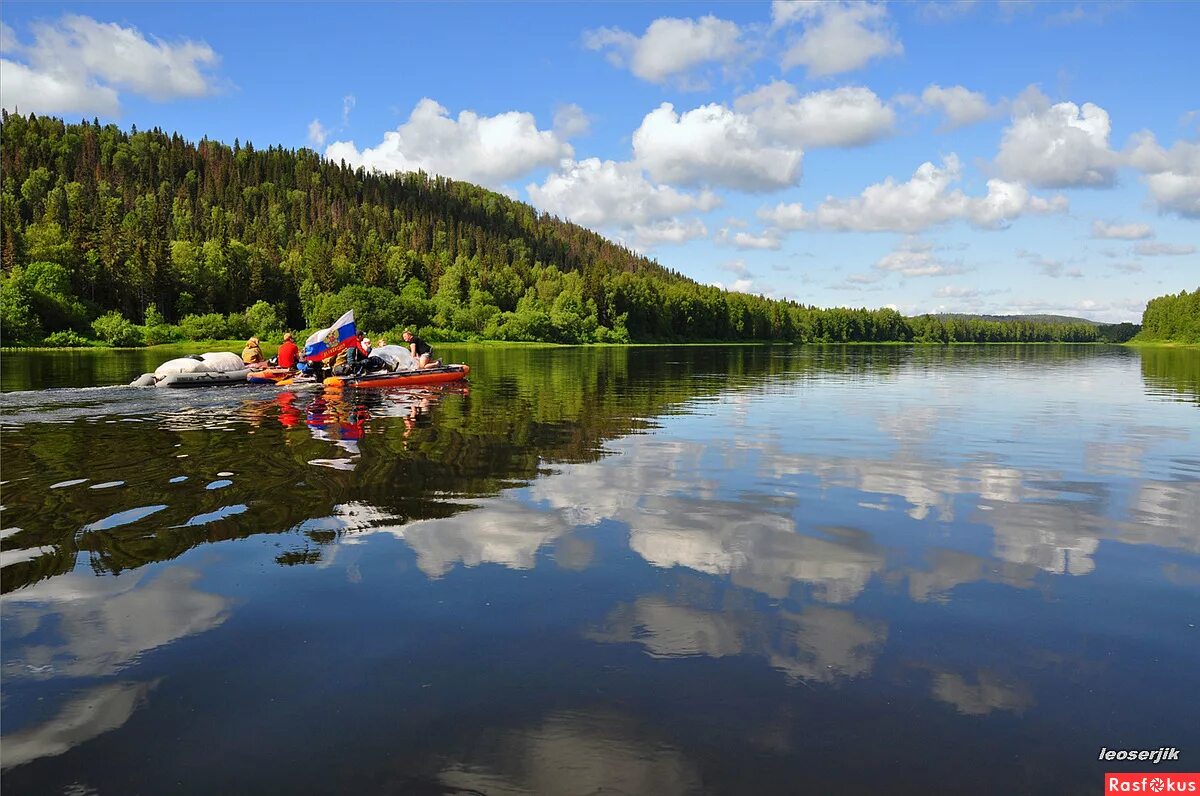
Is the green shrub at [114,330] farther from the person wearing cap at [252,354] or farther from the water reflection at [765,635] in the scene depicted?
Answer: the water reflection at [765,635]

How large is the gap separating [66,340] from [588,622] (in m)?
110

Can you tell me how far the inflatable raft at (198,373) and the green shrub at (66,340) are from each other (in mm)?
74372

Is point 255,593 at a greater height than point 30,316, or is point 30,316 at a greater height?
point 30,316

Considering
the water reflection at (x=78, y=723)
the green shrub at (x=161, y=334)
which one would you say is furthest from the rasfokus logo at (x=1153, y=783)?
the green shrub at (x=161, y=334)

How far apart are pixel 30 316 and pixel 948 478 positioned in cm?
10934

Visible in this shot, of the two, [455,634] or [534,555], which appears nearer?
[455,634]

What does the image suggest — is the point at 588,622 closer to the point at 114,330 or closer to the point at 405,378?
the point at 405,378

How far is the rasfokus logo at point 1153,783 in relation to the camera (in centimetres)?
568

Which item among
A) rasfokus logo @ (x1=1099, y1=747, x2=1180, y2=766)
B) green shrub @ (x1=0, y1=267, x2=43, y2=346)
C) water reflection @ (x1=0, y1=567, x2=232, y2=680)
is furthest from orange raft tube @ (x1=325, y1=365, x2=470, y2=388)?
green shrub @ (x1=0, y1=267, x2=43, y2=346)

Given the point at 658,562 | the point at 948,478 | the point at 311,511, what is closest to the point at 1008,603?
the point at 658,562

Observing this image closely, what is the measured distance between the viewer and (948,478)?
667 inches

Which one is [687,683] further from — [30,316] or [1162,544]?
[30,316]

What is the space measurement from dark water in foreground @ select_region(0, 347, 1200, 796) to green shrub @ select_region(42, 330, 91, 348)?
9208 cm

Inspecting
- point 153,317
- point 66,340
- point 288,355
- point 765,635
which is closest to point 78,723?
point 765,635
